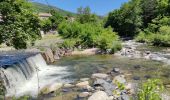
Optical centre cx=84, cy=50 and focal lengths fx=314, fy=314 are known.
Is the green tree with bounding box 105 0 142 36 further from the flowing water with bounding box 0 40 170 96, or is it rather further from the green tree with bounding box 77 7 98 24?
the flowing water with bounding box 0 40 170 96

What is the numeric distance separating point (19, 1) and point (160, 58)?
50.8 feet

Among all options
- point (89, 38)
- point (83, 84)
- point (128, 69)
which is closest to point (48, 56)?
point (128, 69)

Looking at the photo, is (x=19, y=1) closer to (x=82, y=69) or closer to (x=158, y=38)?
(x=82, y=69)

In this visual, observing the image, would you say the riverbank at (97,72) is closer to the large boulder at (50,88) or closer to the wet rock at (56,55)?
the large boulder at (50,88)

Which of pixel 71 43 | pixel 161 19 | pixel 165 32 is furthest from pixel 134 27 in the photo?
pixel 71 43

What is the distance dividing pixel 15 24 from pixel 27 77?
5202mm

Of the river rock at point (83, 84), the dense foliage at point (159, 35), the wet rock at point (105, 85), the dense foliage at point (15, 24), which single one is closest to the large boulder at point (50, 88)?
the river rock at point (83, 84)

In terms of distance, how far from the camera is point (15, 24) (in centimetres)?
1677

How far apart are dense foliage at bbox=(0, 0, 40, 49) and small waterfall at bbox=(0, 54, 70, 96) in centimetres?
180

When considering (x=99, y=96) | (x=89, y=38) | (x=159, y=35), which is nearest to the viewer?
(x=99, y=96)

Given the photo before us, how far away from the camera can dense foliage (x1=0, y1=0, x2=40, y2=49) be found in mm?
16469

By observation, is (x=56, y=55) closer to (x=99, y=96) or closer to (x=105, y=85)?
(x=105, y=85)

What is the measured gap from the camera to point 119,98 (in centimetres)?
1355

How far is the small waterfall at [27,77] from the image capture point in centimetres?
1747
